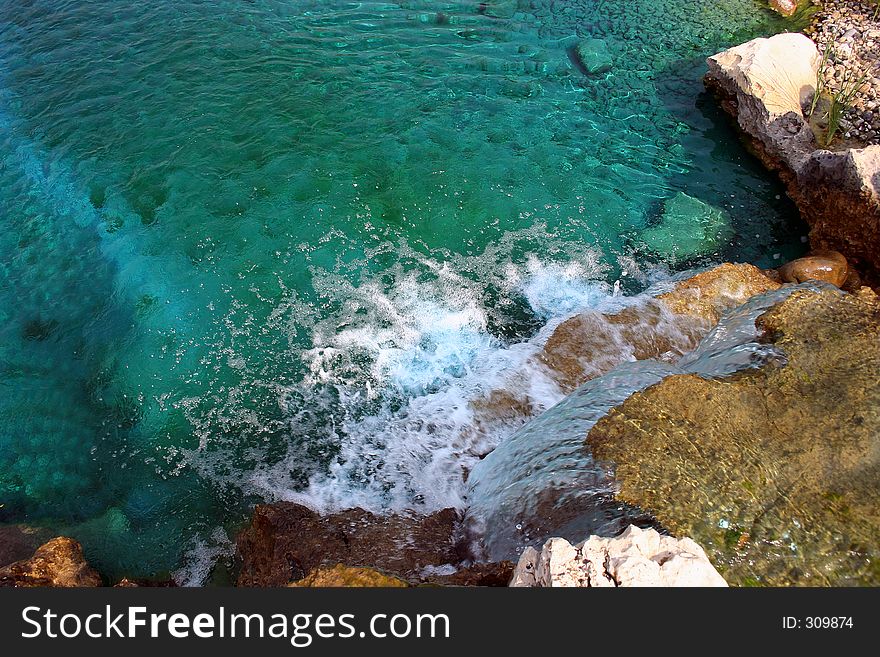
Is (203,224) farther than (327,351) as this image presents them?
Yes

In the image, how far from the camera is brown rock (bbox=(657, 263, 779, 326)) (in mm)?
7160

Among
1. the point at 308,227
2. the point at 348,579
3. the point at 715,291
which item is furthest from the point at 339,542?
the point at 715,291

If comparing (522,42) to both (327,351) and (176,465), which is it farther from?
(176,465)

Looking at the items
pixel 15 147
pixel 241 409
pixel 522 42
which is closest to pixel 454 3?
pixel 522 42

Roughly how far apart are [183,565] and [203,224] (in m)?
4.56

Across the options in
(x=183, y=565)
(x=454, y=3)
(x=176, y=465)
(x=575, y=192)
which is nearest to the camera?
(x=183, y=565)

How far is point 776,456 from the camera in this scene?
4.57m

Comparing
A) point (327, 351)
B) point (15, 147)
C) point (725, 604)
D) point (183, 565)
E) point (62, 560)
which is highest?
point (15, 147)

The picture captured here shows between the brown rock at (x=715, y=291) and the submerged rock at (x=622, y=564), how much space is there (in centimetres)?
413

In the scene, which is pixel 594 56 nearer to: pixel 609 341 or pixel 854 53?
pixel 854 53

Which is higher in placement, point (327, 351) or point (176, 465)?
point (327, 351)

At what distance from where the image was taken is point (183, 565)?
561cm

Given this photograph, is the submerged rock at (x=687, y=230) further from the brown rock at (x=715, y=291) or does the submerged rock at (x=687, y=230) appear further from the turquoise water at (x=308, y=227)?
the brown rock at (x=715, y=291)

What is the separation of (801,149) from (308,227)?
6942 mm
